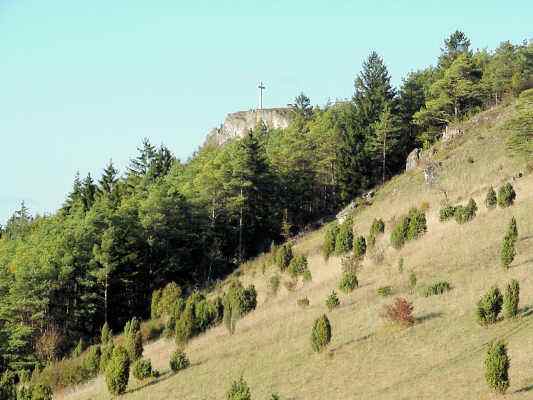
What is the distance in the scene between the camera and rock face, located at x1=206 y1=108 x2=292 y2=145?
Answer: 102750 mm

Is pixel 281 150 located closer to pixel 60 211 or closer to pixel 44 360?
pixel 60 211

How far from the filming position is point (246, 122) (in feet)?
355

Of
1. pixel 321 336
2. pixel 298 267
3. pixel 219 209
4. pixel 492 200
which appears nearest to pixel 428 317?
pixel 321 336

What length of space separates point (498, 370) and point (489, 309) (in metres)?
5.09

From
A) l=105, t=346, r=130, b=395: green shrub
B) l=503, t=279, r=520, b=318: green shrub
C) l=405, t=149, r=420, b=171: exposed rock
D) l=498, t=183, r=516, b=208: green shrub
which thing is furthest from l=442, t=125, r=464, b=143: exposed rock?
l=105, t=346, r=130, b=395: green shrub

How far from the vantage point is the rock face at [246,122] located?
103 meters

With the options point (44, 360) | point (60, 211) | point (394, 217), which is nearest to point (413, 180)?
point (394, 217)

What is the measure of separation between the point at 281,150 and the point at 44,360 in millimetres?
30613

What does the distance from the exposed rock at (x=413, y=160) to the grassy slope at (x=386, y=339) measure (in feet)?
60.6

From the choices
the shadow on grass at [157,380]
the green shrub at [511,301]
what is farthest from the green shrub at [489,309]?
the shadow on grass at [157,380]

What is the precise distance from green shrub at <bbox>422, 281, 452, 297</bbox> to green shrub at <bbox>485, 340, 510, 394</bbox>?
9673mm

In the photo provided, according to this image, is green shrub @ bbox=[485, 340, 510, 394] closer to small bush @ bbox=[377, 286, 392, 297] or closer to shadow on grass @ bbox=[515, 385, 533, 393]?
shadow on grass @ bbox=[515, 385, 533, 393]

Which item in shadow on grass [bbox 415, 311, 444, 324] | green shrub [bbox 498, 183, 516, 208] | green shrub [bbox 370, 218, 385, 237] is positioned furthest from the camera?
green shrub [bbox 370, 218, 385, 237]

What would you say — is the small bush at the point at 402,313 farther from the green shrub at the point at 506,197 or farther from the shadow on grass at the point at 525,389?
the green shrub at the point at 506,197
